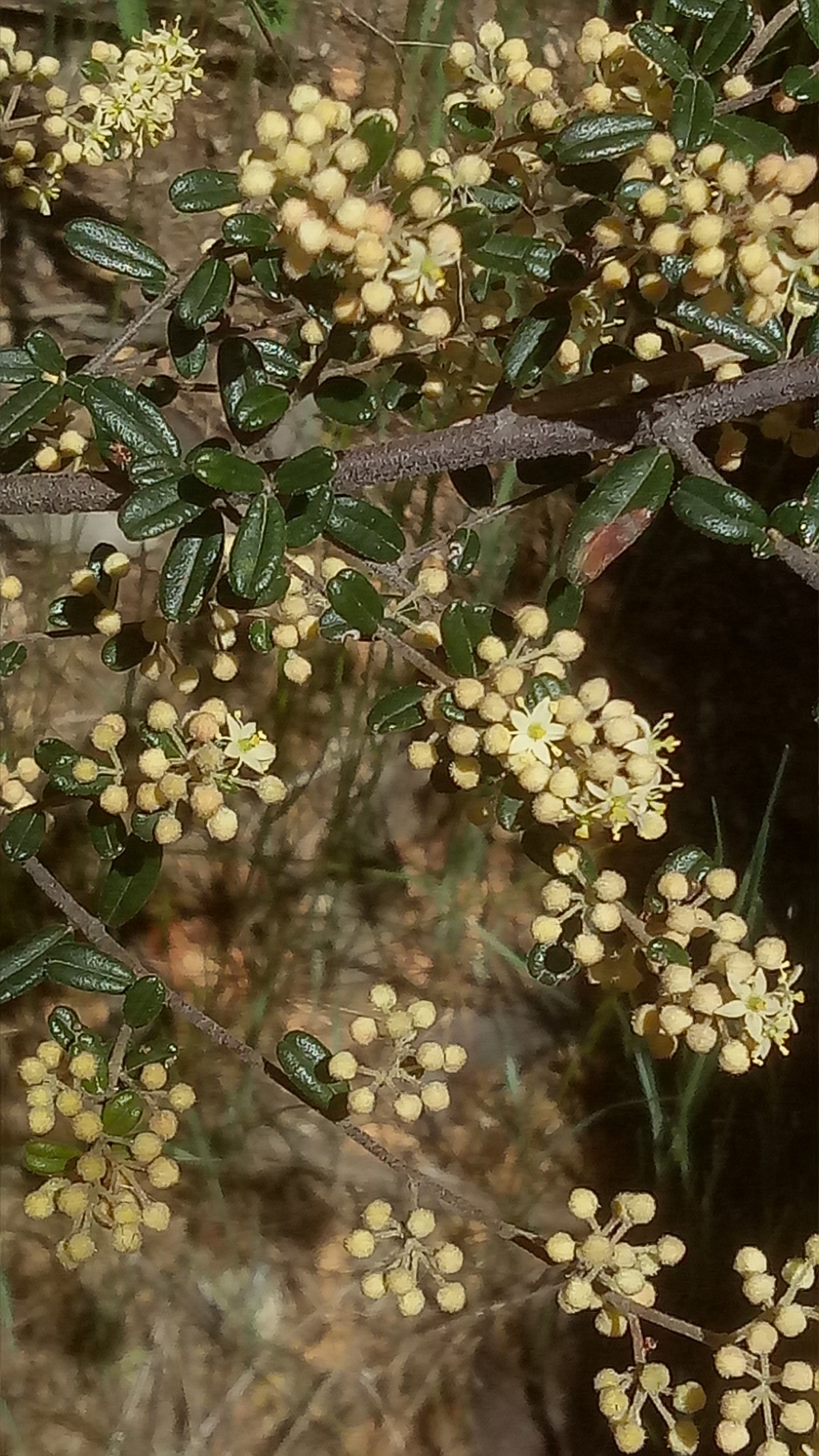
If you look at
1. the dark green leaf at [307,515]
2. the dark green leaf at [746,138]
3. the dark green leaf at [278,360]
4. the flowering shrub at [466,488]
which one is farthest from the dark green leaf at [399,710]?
the dark green leaf at [746,138]

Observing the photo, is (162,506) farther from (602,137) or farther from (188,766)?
(602,137)

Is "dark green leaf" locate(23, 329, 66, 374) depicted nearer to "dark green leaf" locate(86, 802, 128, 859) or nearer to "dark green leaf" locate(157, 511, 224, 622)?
"dark green leaf" locate(157, 511, 224, 622)

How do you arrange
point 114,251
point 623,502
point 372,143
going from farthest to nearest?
1. point 114,251
2. point 623,502
3. point 372,143

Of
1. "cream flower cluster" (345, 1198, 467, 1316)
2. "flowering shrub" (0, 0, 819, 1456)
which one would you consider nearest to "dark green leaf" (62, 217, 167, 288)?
"flowering shrub" (0, 0, 819, 1456)

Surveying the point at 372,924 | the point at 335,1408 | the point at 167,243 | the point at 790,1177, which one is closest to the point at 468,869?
the point at 372,924

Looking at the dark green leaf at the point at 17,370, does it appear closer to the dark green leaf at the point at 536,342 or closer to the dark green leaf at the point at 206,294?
the dark green leaf at the point at 206,294

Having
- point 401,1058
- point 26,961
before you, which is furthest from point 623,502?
point 26,961

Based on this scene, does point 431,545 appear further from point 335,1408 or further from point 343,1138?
point 335,1408
